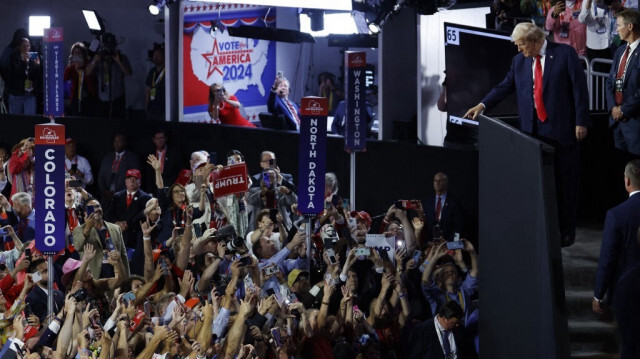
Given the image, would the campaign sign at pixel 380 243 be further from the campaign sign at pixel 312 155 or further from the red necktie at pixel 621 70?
the red necktie at pixel 621 70

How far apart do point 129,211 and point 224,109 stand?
9.24 feet

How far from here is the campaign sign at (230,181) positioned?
11.1 m

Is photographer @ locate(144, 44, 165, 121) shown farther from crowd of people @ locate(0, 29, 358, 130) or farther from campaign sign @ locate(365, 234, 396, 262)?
campaign sign @ locate(365, 234, 396, 262)

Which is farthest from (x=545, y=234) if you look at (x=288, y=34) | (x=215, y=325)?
(x=288, y=34)

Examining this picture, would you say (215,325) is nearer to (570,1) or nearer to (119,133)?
(570,1)

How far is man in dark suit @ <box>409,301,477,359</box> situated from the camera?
32.9 feet

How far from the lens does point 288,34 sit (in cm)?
1548

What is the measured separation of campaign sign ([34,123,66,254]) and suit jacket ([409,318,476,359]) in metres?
3.07

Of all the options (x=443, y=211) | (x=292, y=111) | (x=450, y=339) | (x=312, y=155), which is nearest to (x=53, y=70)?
(x=292, y=111)

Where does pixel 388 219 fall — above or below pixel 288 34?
below

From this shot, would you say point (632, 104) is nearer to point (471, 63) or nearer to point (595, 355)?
point (595, 355)

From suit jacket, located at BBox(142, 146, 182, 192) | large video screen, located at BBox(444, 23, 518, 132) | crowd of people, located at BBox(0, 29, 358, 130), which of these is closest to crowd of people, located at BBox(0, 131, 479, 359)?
large video screen, located at BBox(444, 23, 518, 132)

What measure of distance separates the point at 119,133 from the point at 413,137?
146 inches

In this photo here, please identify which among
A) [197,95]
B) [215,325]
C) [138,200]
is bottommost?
[215,325]
